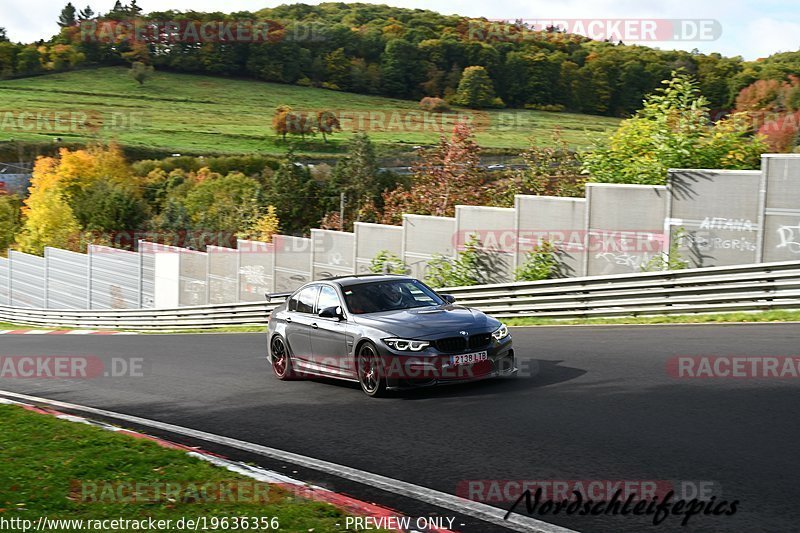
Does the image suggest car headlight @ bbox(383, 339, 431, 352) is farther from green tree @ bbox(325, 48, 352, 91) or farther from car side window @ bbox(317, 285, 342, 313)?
green tree @ bbox(325, 48, 352, 91)

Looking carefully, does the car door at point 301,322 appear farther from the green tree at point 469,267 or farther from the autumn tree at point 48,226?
the autumn tree at point 48,226

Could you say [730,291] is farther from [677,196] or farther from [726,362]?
[726,362]

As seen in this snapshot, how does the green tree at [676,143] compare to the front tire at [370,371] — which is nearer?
the front tire at [370,371]

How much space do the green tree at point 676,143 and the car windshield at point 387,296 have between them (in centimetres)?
1072

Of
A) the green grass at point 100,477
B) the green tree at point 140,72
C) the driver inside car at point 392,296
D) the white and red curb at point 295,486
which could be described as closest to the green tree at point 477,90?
the green tree at point 140,72

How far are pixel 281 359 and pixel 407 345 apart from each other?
3592 mm

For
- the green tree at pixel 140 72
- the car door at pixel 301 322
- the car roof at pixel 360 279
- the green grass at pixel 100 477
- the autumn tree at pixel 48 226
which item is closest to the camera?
the green grass at pixel 100 477

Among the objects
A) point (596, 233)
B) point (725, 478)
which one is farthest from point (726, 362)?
point (596, 233)

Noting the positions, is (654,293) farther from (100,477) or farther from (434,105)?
(434,105)

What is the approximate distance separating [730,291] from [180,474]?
41.8 feet

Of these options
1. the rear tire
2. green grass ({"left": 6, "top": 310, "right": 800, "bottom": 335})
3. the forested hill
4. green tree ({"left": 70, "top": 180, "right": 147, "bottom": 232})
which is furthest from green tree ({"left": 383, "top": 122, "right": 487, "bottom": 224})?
green tree ({"left": 70, "top": 180, "right": 147, "bottom": 232})

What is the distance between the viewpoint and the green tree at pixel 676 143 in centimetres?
2264

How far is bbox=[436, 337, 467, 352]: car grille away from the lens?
11836 mm

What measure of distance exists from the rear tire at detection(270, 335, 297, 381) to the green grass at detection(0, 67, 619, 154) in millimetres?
109521
